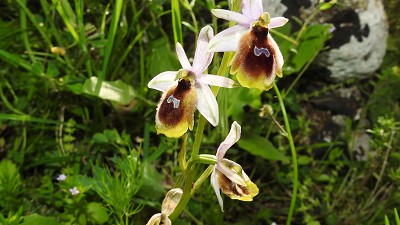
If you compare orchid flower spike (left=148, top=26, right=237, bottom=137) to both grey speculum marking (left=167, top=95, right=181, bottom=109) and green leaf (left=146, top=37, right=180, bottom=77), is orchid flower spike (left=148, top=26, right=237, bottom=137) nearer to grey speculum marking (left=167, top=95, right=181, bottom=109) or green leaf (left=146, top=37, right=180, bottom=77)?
grey speculum marking (left=167, top=95, right=181, bottom=109)

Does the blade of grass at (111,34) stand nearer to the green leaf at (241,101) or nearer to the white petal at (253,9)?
the green leaf at (241,101)

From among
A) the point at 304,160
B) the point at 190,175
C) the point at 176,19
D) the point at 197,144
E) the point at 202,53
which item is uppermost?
the point at 202,53

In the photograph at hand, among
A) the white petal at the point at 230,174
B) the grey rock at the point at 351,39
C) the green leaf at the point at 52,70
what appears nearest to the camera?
the white petal at the point at 230,174

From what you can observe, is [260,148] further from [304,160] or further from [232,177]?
[232,177]

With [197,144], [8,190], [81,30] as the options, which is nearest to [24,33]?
[81,30]

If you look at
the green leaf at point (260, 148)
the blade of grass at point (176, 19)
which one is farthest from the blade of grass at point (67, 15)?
the green leaf at point (260, 148)

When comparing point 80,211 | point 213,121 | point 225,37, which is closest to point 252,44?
point 225,37
